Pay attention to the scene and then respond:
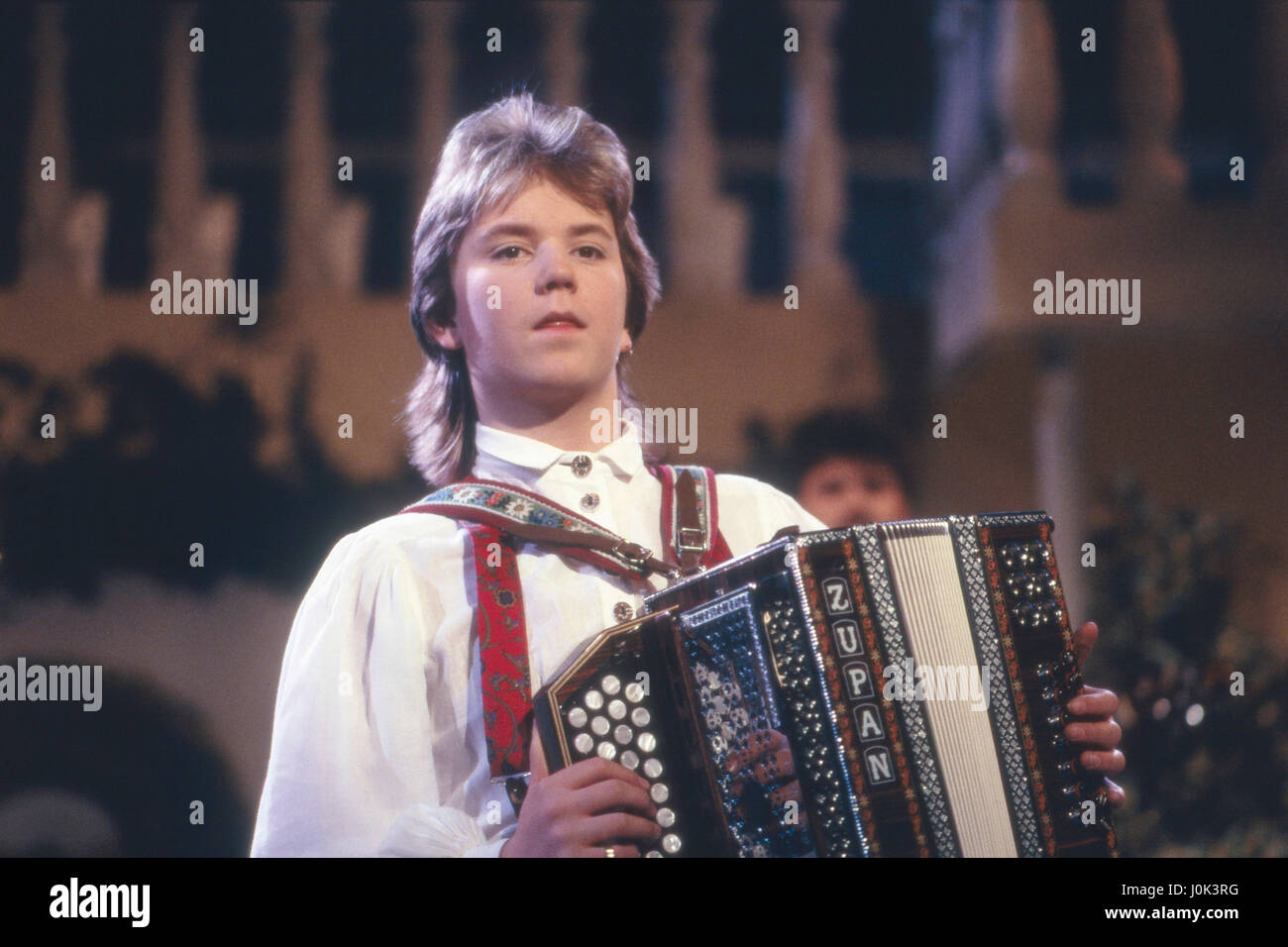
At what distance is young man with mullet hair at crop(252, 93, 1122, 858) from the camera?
170 cm

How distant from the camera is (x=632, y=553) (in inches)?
70.8

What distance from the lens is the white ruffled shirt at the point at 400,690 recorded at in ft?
5.61

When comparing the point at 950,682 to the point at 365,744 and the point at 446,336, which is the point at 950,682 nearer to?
the point at 365,744

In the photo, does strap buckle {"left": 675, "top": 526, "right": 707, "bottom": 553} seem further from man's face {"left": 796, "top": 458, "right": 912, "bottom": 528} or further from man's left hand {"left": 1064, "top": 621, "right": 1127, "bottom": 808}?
man's face {"left": 796, "top": 458, "right": 912, "bottom": 528}

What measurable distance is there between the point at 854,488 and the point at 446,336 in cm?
117

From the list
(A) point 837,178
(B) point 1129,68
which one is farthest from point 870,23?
(B) point 1129,68

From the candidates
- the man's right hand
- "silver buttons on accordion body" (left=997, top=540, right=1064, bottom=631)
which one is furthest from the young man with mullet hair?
"silver buttons on accordion body" (left=997, top=540, right=1064, bottom=631)

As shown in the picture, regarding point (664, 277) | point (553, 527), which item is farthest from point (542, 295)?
point (664, 277)

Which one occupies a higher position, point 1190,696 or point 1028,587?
point 1028,587

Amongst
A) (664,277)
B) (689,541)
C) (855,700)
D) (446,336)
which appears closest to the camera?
(855,700)

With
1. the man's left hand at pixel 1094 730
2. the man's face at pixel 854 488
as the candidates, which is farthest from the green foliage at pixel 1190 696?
the man's left hand at pixel 1094 730

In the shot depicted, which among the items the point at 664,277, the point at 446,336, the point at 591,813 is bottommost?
the point at 591,813

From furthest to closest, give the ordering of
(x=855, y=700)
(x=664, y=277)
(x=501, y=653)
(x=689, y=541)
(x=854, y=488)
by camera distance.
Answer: (x=664, y=277), (x=854, y=488), (x=689, y=541), (x=501, y=653), (x=855, y=700)

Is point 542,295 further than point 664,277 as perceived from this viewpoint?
No
